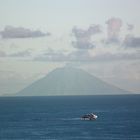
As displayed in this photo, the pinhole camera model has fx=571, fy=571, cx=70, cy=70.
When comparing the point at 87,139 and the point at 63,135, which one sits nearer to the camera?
the point at 87,139

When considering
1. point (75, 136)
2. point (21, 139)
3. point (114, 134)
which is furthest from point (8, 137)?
point (114, 134)

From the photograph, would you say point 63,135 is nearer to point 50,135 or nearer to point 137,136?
point 50,135

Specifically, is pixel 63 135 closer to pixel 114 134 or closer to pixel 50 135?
pixel 50 135

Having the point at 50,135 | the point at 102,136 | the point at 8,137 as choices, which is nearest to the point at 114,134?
the point at 102,136

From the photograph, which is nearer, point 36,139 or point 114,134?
point 36,139

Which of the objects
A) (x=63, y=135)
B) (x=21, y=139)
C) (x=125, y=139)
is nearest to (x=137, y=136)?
(x=125, y=139)

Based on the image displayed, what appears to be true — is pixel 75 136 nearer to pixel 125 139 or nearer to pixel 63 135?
pixel 63 135

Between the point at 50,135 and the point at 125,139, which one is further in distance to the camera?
the point at 50,135

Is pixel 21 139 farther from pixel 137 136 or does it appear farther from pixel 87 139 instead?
pixel 137 136
